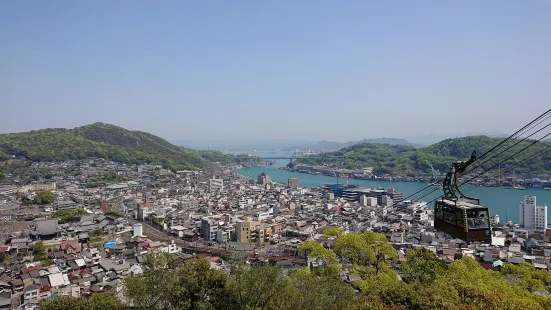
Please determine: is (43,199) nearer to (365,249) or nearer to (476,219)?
(365,249)

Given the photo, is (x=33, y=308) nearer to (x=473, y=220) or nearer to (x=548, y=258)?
(x=473, y=220)

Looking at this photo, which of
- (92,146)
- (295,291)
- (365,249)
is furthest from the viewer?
(92,146)

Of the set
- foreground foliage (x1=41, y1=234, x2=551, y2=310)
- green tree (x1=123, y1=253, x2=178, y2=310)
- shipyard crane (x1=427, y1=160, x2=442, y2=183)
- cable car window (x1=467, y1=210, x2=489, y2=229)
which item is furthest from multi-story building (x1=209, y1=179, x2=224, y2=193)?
cable car window (x1=467, y1=210, x2=489, y2=229)

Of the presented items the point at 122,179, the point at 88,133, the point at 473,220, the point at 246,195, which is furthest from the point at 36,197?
the point at 88,133

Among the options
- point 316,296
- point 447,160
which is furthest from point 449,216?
point 447,160

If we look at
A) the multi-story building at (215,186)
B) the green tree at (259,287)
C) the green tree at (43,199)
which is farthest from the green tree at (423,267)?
the multi-story building at (215,186)

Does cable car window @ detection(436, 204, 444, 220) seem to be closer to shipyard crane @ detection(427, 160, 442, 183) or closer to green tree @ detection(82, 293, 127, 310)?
green tree @ detection(82, 293, 127, 310)
